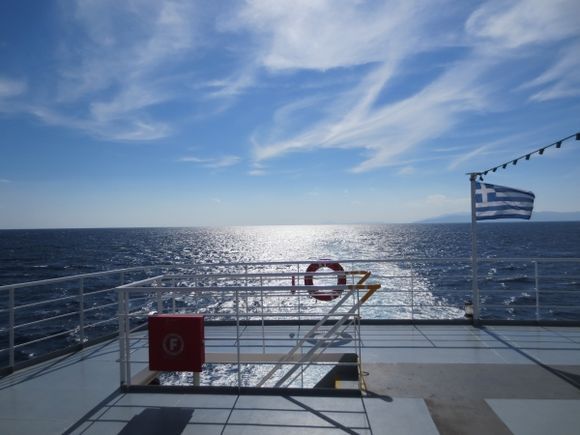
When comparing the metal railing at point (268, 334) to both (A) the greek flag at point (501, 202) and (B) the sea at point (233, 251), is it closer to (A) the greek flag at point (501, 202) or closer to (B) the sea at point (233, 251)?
(A) the greek flag at point (501, 202)

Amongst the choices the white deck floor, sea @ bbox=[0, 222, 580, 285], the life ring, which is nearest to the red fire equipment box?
the white deck floor

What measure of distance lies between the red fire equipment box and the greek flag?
4595 mm

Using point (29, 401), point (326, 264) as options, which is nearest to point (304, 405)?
point (29, 401)

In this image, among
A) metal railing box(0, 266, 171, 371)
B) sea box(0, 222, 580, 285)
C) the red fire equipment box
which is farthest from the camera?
sea box(0, 222, 580, 285)

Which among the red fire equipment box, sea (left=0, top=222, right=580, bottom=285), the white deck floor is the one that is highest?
the red fire equipment box

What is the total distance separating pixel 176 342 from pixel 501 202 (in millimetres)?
5072

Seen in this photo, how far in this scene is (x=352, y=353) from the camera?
4812 millimetres

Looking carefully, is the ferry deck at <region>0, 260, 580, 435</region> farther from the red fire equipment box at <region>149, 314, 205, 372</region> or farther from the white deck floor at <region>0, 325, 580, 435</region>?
the red fire equipment box at <region>149, 314, 205, 372</region>

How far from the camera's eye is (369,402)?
345 centimetres

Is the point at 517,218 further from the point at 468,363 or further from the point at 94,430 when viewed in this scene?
the point at 94,430

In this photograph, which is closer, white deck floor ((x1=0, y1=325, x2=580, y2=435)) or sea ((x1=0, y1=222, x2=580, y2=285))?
white deck floor ((x1=0, y1=325, x2=580, y2=435))

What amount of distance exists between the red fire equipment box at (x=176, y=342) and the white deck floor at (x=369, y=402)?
29 centimetres

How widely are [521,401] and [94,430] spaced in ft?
11.6

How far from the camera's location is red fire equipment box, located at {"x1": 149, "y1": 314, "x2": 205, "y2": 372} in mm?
3672
